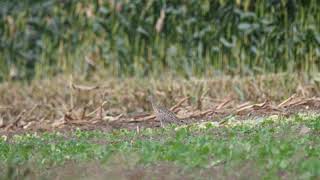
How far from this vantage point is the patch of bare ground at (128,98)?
8992mm

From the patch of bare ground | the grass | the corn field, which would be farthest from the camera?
the corn field

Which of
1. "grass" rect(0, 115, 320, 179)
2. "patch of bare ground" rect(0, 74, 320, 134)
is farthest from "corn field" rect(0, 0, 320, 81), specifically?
"grass" rect(0, 115, 320, 179)

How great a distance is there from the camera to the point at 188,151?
5977mm

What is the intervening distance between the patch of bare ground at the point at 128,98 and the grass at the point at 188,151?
1053mm

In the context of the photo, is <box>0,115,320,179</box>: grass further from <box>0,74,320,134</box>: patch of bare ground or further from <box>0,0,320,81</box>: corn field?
<box>0,0,320,81</box>: corn field

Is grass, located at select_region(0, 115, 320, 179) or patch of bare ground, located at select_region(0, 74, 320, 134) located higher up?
grass, located at select_region(0, 115, 320, 179)

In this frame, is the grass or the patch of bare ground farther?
the patch of bare ground

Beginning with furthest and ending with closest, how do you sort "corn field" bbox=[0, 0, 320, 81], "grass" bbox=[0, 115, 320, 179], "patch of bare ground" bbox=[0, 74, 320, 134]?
"corn field" bbox=[0, 0, 320, 81] → "patch of bare ground" bbox=[0, 74, 320, 134] → "grass" bbox=[0, 115, 320, 179]

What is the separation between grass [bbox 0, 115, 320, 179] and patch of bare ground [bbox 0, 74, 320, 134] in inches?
41.4

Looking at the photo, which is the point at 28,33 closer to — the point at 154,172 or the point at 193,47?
the point at 193,47

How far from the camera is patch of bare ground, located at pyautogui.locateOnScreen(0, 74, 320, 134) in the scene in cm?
899

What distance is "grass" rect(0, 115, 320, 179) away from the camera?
17.7ft

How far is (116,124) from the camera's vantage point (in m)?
8.84

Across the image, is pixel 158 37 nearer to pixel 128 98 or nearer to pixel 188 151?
pixel 128 98
